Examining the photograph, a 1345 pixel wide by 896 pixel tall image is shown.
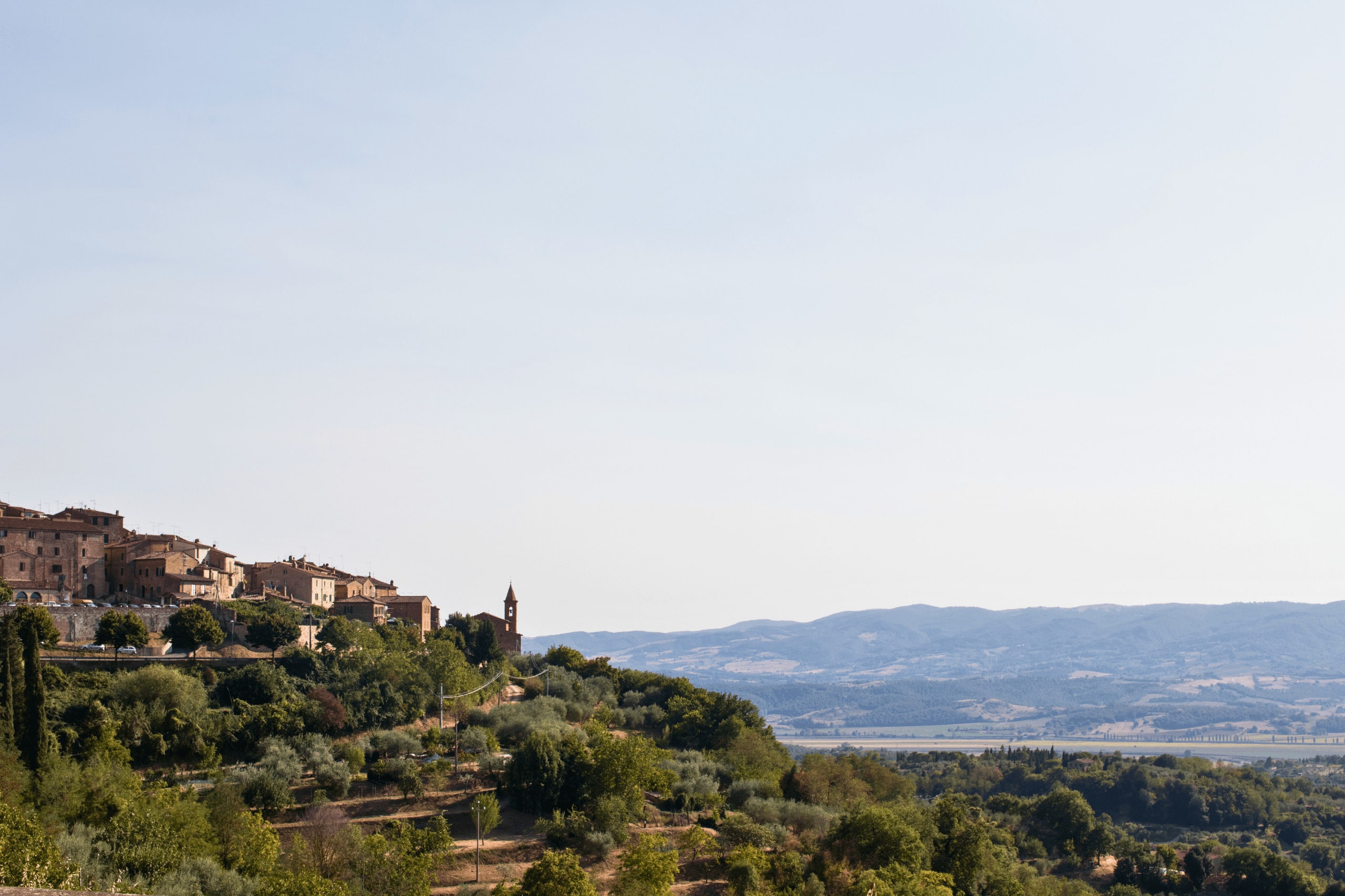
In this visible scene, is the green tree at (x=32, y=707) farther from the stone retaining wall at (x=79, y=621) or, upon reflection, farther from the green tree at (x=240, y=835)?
the stone retaining wall at (x=79, y=621)

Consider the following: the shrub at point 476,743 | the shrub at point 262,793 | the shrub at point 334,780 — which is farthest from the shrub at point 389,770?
the shrub at point 476,743

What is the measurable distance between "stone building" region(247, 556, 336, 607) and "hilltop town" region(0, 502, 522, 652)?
4.0 inches

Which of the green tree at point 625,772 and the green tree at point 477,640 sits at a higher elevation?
the green tree at point 477,640

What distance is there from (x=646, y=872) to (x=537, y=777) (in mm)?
14905

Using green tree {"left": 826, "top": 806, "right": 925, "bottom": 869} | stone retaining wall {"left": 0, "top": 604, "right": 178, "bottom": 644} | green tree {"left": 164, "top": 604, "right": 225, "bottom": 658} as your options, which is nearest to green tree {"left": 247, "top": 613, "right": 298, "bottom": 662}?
green tree {"left": 164, "top": 604, "right": 225, "bottom": 658}

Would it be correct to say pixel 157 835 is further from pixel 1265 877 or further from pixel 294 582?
pixel 1265 877

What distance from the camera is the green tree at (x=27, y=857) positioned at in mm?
29312

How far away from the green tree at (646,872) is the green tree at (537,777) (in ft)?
35.2

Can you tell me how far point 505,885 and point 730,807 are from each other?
21.7 metres

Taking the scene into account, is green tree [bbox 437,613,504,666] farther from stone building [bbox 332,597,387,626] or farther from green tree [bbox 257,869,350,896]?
green tree [bbox 257,869,350,896]

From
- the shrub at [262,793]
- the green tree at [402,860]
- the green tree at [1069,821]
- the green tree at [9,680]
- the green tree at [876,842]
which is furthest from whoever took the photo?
the green tree at [1069,821]

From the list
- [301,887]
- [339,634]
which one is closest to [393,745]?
[339,634]

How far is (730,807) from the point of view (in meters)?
73.6

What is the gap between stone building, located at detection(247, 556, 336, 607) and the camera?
361 feet
